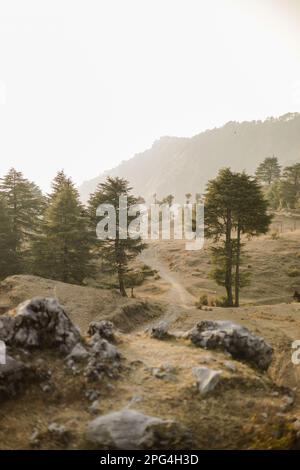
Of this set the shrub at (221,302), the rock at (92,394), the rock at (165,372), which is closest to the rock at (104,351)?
the rock at (165,372)

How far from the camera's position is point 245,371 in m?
12.7

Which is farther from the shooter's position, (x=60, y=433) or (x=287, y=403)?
(x=287, y=403)

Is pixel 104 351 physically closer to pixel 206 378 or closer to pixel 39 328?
pixel 39 328

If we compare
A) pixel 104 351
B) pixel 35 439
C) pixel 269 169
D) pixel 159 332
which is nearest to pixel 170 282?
pixel 159 332

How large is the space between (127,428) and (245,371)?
5.45 meters

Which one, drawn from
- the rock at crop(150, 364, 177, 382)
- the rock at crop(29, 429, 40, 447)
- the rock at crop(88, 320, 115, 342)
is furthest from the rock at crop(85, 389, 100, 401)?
the rock at crop(88, 320, 115, 342)

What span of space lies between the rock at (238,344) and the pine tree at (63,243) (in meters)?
19.6

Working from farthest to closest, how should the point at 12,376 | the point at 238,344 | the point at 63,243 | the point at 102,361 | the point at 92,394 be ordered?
1. the point at 63,243
2. the point at 238,344
3. the point at 102,361
4. the point at 12,376
5. the point at 92,394

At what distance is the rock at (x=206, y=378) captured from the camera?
11062 millimetres

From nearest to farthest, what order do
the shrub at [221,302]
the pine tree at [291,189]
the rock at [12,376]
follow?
Result: the rock at [12,376]
the shrub at [221,302]
the pine tree at [291,189]

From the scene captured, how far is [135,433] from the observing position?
909 cm

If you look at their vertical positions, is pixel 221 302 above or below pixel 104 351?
below

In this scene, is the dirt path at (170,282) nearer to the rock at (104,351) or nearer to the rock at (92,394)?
the rock at (104,351)

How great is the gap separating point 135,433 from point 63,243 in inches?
962
